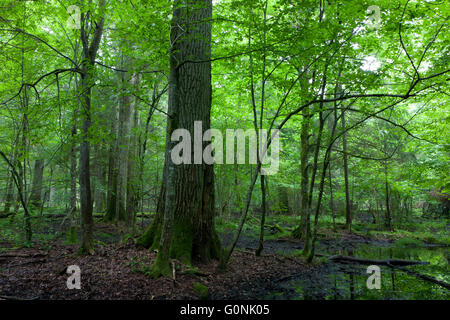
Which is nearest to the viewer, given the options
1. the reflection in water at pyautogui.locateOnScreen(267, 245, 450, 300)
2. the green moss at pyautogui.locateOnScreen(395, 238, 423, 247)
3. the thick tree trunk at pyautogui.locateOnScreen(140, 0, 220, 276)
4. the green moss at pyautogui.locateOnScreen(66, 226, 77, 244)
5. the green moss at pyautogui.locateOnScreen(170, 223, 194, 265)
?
the reflection in water at pyautogui.locateOnScreen(267, 245, 450, 300)

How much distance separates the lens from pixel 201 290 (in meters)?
3.93

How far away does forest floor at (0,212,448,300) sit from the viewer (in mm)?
3701

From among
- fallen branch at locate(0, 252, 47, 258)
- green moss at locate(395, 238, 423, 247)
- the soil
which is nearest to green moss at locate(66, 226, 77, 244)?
the soil

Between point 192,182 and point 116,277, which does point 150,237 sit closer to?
point 116,277

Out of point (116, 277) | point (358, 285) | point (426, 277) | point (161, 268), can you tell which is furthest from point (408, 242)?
point (116, 277)

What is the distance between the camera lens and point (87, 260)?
15.5ft

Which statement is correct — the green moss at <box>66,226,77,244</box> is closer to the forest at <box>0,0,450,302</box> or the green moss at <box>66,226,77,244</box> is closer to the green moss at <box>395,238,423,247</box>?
the forest at <box>0,0,450,302</box>

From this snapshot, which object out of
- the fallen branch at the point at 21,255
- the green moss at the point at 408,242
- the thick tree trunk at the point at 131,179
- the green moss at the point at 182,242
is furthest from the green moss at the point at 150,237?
the green moss at the point at 408,242

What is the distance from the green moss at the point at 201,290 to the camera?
386cm

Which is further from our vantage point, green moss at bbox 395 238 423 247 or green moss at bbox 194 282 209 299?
green moss at bbox 395 238 423 247

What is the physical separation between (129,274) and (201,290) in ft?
4.06
